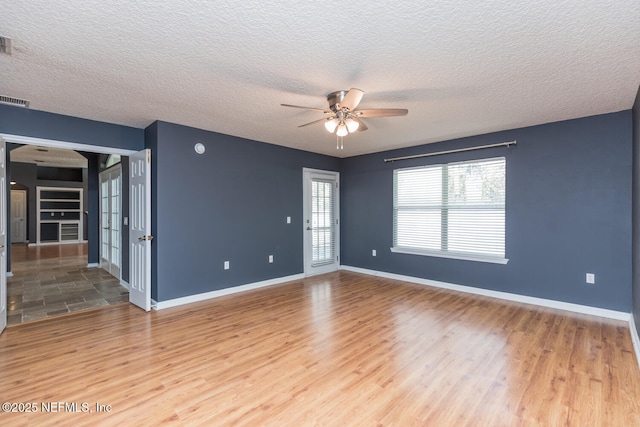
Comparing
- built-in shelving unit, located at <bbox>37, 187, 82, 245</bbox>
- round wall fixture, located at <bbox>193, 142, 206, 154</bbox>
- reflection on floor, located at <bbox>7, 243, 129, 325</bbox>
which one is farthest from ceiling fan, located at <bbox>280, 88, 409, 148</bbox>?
built-in shelving unit, located at <bbox>37, 187, 82, 245</bbox>

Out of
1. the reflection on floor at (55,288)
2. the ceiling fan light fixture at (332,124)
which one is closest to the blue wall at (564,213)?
the ceiling fan light fixture at (332,124)

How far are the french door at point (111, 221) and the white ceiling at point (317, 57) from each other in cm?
241

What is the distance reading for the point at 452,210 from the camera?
4.88 m

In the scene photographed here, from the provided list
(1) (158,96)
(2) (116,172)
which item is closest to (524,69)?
(1) (158,96)

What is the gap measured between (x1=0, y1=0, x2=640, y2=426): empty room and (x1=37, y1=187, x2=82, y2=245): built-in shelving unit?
5.72 meters

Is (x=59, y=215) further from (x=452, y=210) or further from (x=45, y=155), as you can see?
(x=452, y=210)

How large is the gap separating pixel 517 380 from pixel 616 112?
3.32m

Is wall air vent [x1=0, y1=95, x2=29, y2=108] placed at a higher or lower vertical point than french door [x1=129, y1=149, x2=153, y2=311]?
higher

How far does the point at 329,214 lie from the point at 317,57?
4222mm

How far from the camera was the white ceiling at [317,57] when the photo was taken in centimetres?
175

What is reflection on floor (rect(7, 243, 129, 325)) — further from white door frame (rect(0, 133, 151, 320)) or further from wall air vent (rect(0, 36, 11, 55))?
wall air vent (rect(0, 36, 11, 55))

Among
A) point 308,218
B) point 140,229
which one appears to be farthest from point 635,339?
point 140,229

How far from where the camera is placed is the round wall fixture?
4219 millimetres

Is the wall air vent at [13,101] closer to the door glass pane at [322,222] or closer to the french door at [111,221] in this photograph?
the french door at [111,221]
